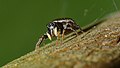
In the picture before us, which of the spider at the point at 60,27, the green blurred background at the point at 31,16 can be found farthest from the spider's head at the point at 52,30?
the green blurred background at the point at 31,16

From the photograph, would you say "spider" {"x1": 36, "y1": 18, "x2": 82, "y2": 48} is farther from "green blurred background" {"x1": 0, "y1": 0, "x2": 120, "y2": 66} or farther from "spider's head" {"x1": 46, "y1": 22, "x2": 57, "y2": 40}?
"green blurred background" {"x1": 0, "y1": 0, "x2": 120, "y2": 66}

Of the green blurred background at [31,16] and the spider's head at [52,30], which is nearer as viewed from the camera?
the spider's head at [52,30]

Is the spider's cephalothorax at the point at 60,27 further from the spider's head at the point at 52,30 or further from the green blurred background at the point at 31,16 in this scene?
the green blurred background at the point at 31,16

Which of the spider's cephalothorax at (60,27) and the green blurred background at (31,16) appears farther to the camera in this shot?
the green blurred background at (31,16)

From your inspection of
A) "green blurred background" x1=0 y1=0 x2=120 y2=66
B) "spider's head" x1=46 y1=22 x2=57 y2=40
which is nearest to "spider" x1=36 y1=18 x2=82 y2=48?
"spider's head" x1=46 y1=22 x2=57 y2=40

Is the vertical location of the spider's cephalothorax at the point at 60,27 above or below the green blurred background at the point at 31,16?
above

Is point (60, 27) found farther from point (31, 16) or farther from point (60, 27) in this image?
point (31, 16)

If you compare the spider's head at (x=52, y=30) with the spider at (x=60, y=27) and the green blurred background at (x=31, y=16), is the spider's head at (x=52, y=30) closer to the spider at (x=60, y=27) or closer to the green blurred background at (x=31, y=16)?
the spider at (x=60, y=27)

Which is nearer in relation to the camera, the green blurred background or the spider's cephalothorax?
the spider's cephalothorax

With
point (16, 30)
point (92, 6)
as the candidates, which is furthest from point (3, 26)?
point (92, 6)

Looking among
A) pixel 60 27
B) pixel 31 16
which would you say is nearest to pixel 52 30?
pixel 60 27
